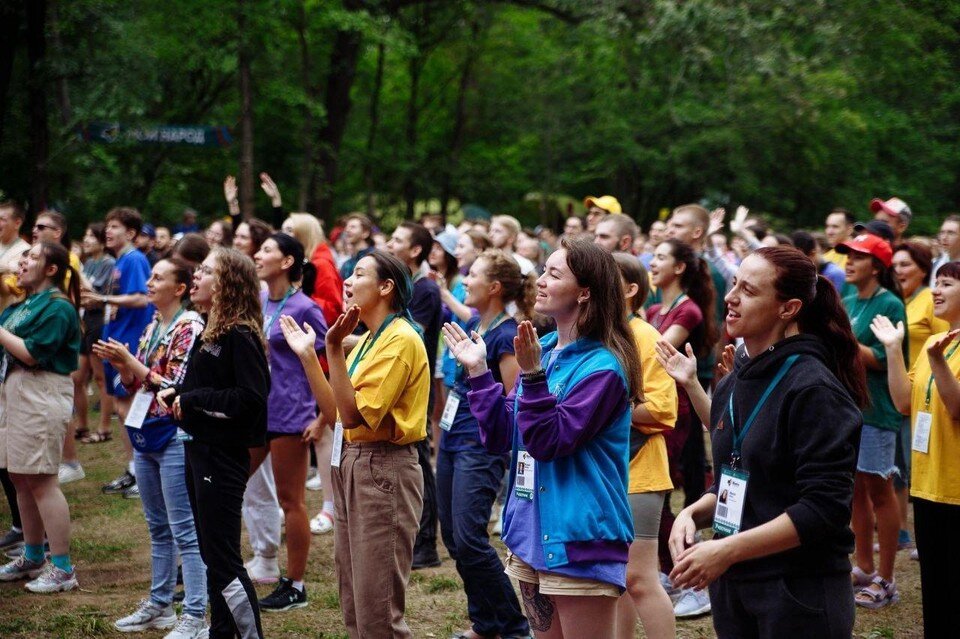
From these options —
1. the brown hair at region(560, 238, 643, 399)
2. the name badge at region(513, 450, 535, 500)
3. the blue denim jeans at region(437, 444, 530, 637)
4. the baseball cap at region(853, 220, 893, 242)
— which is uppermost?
the baseball cap at region(853, 220, 893, 242)

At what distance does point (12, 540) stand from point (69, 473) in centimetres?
180

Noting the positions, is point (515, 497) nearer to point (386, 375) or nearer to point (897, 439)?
point (386, 375)

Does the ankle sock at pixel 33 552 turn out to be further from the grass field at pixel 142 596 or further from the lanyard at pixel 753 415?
the lanyard at pixel 753 415

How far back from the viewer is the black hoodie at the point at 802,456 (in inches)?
115

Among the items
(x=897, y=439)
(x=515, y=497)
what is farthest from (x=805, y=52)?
(x=515, y=497)

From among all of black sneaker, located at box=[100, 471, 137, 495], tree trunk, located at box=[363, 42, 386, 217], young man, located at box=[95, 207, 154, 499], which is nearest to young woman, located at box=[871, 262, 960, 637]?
black sneaker, located at box=[100, 471, 137, 495]

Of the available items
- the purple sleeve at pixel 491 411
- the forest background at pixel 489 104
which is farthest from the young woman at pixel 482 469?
the forest background at pixel 489 104

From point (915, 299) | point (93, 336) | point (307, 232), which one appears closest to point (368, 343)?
point (307, 232)

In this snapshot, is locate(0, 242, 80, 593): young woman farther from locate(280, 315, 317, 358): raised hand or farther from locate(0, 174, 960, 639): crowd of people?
locate(280, 315, 317, 358): raised hand

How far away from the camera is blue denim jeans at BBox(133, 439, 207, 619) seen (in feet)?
17.9

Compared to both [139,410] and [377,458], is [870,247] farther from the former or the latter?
[139,410]

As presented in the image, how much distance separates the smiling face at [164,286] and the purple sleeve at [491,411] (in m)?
2.61

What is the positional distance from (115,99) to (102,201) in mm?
2574

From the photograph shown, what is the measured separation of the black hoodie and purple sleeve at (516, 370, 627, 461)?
459mm
